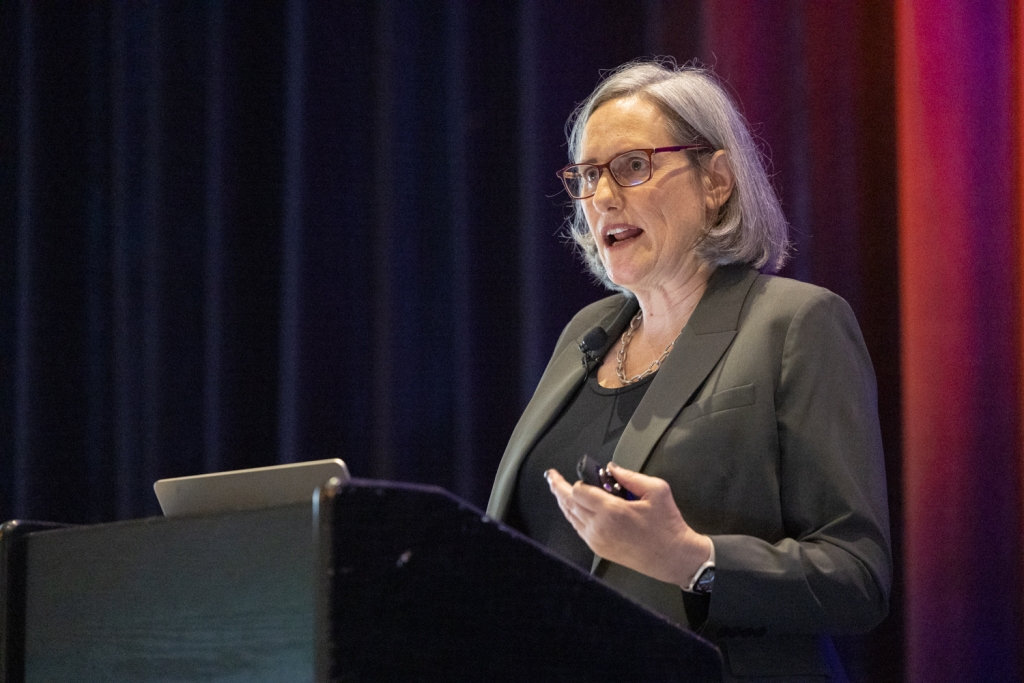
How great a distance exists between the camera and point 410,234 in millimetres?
2648

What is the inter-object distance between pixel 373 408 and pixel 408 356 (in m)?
0.16

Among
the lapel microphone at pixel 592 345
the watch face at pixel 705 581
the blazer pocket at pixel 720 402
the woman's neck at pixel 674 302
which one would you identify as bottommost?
the watch face at pixel 705 581

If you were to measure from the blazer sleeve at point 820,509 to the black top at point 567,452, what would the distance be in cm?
31

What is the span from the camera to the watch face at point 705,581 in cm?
128

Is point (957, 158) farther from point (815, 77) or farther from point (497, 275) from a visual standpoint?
point (497, 275)

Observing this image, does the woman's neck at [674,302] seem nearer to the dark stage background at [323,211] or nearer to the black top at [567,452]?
the black top at [567,452]

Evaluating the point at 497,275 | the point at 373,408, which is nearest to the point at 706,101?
the point at 497,275

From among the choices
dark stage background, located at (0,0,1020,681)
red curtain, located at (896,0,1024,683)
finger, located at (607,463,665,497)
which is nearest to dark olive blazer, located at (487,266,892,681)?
finger, located at (607,463,665,497)

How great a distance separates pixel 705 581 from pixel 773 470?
0.84 feet

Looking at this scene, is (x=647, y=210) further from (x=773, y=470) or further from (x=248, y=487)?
(x=248, y=487)

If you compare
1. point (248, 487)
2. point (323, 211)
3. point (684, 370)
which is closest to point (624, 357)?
point (684, 370)

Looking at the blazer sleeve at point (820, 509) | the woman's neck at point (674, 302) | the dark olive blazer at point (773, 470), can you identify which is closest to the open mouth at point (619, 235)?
the woman's neck at point (674, 302)

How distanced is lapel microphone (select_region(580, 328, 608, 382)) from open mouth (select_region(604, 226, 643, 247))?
0.16 m

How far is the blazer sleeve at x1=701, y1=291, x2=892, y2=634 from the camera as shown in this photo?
1.30m
